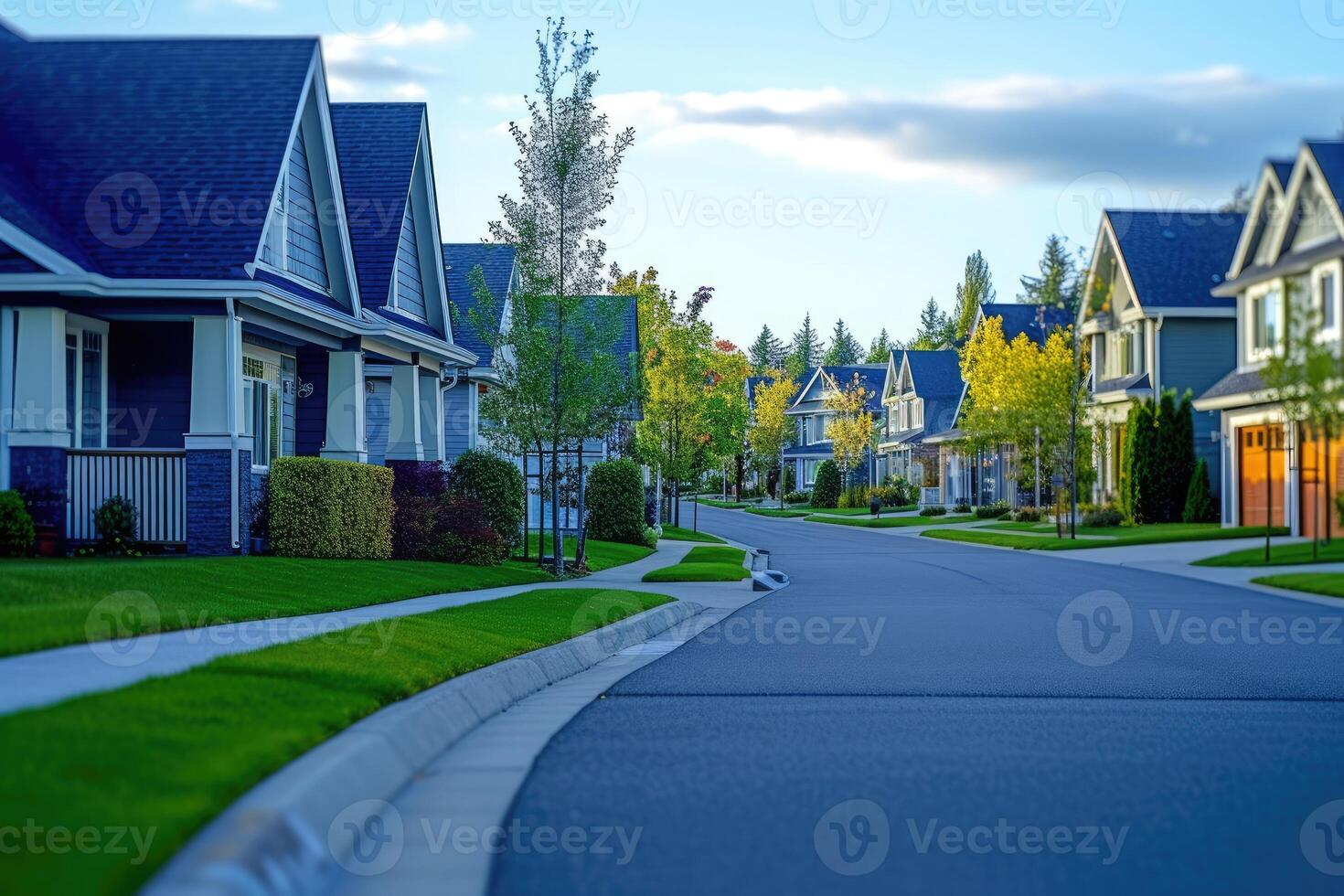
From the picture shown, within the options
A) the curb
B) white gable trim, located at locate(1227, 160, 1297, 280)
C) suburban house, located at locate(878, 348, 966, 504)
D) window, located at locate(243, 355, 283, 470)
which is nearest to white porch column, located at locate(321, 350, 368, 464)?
window, located at locate(243, 355, 283, 470)

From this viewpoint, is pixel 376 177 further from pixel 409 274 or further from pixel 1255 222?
pixel 1255 222

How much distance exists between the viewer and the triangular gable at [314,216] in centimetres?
2245

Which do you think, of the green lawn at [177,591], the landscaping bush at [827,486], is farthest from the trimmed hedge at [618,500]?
the landscaping bush at [827,486]

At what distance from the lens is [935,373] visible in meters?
79.6

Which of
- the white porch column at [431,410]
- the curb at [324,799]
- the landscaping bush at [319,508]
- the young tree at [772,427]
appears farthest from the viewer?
the young tree at [772,427]

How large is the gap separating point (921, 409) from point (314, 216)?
5814 cm

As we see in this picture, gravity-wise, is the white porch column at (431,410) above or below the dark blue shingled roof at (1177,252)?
below

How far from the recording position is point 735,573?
26750 millimetres

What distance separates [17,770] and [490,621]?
8964mm

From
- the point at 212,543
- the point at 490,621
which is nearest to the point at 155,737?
the point at 490,621

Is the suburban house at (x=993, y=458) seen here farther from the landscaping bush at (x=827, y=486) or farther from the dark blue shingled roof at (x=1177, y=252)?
the landscaping bush at (x=827, y=486)

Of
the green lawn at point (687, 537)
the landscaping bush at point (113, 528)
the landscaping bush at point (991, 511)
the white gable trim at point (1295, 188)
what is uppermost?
the white gable trim at point (1295, 188)

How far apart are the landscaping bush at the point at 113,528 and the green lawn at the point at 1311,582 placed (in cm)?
1796

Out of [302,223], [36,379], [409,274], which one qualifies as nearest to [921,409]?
[409,274]
